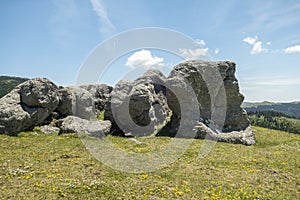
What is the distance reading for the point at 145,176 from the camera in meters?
15.6

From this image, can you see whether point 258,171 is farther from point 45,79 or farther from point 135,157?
point 45,79

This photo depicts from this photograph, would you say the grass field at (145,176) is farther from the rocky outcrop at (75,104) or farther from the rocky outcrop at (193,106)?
the rocky outcrop at (75,104)

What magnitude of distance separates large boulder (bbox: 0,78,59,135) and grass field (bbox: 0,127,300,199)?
158 inches

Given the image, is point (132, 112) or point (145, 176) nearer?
point (145, 176)

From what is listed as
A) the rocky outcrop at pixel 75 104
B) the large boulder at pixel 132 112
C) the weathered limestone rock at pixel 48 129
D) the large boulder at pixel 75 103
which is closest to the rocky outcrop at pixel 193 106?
the large boulder at pixel 132 112

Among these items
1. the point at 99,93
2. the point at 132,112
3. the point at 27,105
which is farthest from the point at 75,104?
the point at 99,93

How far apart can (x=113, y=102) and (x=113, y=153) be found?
13.4 meters

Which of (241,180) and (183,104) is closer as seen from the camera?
(241,180)

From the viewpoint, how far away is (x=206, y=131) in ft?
94.8

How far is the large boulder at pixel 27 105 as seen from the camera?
2666 cm

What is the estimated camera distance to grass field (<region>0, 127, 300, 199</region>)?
42.5 ft

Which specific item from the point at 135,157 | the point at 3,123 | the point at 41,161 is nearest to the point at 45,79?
the point at 3,123

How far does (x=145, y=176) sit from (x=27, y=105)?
71.1ft

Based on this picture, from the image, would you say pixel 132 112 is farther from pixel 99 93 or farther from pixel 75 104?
pixel 99 93
